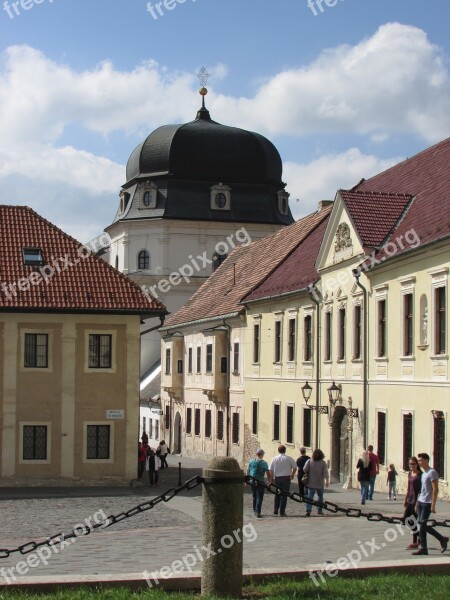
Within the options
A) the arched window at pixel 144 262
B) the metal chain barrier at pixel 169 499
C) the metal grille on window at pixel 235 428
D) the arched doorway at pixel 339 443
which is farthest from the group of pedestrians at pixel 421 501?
the arched window at pixel 144 262

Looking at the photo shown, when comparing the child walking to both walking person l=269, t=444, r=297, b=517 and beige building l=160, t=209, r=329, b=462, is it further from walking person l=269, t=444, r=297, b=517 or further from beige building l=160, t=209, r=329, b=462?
beige building l=160, t=209, r=329, b=462

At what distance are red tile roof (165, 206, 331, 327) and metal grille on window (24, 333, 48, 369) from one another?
1543cm

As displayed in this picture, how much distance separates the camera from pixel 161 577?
451 inches

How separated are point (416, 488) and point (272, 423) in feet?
82.8

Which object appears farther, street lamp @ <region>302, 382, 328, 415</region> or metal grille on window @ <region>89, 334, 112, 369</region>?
street lamp @ <region>302, 382, 328, 415</region>

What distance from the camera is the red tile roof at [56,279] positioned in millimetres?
31188

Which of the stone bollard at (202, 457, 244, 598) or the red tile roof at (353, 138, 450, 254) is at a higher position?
the red tile roof at (353, 138, 450, 254)

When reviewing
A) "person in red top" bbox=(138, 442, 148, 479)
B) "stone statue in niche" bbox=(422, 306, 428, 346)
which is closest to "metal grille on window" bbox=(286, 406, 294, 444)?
"person in red top" bbox=(138, 442, 148, 479)

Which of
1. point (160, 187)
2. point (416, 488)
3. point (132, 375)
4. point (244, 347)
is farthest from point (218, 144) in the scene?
point (416, 488)

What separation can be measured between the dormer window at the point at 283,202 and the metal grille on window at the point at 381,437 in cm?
4615

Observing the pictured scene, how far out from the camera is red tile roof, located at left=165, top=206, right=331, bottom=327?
46.4 meters

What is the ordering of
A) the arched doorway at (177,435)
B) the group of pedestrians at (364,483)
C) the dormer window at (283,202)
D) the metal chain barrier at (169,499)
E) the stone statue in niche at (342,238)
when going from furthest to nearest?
the dormer window at (283,202)
the arched doorway at (177,435)
the stone statue in niche at (342,238)
the group of pedestrians at (364,483)
the metal chain barrier at (169,499)

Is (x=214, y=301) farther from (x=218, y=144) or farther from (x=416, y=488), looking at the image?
(x=416, y=488)

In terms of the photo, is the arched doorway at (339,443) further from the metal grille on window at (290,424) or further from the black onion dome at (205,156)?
the black onion dome at (205,156)
